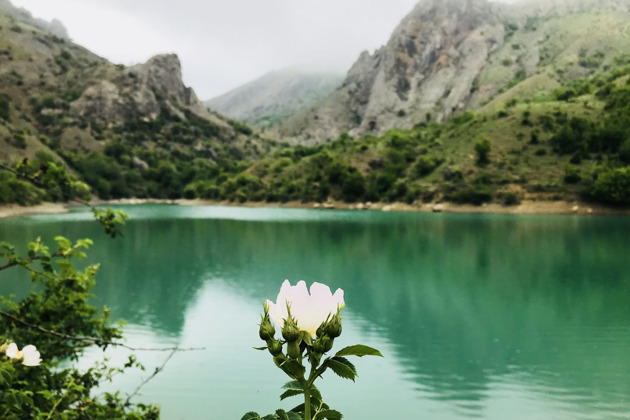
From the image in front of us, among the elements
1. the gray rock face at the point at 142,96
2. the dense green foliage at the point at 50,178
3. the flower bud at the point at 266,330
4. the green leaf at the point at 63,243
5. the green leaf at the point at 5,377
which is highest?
the gray rock face at the point at 142,96

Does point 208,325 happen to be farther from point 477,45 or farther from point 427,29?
point 427,29

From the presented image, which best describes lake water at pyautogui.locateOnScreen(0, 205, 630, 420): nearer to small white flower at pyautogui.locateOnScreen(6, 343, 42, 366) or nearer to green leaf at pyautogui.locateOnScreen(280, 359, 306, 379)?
small white flower at pyautogui.locateOnScreen(6, 343, 42, 366)

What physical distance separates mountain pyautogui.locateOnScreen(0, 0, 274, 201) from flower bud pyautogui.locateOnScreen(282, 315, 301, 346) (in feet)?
386

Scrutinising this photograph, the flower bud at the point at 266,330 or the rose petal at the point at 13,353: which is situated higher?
the flower bud at the point at 266,330

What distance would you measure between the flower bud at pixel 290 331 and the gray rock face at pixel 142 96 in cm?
16964

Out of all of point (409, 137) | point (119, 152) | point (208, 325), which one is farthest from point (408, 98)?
point (208, 325)

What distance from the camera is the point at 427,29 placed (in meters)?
200

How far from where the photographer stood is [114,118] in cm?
16025

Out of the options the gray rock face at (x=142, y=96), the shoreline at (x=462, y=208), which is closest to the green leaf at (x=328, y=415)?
the shoreline at (x=462, y=208)

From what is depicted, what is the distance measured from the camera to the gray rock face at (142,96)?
514 ft

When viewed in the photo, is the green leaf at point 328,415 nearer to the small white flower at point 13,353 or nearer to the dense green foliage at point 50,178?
the small white flower at point 13,353

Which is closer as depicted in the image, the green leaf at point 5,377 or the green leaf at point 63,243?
the green leaf at point 5,377

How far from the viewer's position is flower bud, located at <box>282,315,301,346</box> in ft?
4.06

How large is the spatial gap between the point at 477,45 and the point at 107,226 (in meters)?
191
